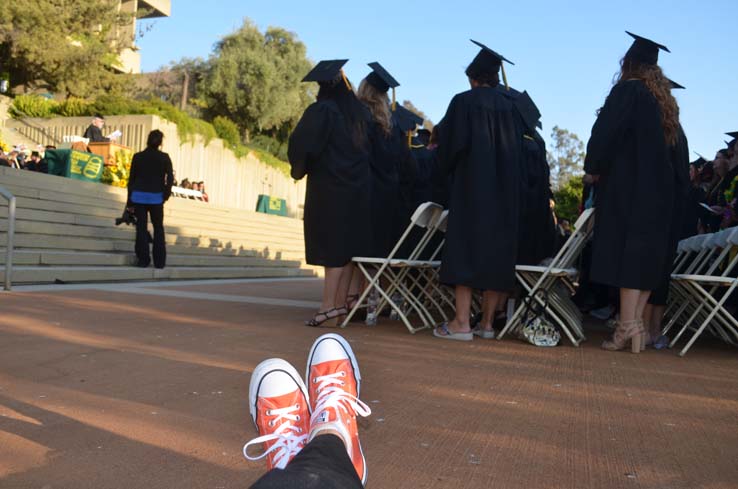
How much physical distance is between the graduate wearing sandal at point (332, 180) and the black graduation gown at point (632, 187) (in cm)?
182

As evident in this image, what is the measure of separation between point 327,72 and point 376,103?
705 millimetres

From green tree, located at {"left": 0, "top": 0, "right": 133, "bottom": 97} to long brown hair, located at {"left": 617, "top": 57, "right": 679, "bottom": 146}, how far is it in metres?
24.4

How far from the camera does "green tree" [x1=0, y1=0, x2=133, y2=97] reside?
2391cm

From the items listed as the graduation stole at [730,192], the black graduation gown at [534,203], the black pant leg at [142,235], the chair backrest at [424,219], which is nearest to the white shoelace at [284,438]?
the chair backrest at [424,219]

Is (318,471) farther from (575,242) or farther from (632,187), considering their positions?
(575,242)

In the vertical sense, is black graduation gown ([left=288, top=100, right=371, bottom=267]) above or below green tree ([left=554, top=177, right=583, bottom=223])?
below

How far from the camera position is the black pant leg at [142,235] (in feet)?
30.5

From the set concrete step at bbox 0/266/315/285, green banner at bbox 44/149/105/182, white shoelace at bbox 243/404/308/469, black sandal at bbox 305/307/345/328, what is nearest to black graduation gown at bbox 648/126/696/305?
black sandal at bbox 305/307/345/328

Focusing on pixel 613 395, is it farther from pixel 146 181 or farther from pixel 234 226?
pixel 234 226

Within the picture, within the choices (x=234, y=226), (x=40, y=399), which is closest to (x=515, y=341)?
(x=40, y=399)

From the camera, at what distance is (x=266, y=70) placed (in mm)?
33562

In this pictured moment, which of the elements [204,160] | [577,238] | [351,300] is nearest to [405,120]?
[351,300]

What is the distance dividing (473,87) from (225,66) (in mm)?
30759

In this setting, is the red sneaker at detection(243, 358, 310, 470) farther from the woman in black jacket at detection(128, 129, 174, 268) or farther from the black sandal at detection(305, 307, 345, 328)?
the woman in black jacket at detection(128, 129, 174, 268)
